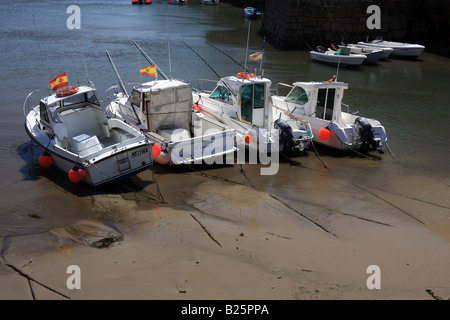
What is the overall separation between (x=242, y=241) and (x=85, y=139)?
17.7 feet

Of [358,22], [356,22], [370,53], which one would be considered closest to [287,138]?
[370,53]

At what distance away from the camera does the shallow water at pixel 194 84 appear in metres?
10.6

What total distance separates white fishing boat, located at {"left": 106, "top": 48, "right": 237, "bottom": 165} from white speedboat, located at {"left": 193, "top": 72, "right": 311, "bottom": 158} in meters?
0.50

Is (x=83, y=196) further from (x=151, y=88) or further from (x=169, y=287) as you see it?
(x=169, y=287)

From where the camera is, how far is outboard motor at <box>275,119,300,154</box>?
492 inches

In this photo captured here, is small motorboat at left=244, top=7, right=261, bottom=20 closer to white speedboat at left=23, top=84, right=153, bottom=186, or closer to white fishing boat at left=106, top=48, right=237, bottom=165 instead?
white fishing boat at left=106, top=48, right=237, bottom=165

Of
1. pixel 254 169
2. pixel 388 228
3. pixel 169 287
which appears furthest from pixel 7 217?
pixel 388 228

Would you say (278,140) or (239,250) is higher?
(278,140)

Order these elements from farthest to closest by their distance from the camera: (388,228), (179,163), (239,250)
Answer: (179,163)
(388,228)
(239,250)

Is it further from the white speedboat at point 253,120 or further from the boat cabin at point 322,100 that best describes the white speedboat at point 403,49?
the white speedboat at point 253,120

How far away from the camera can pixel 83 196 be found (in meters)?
10.3

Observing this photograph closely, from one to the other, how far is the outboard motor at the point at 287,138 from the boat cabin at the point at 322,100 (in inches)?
57.3

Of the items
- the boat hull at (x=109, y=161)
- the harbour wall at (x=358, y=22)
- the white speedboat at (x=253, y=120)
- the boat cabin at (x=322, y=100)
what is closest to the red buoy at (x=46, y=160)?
the boat hull at (x=109, y=161)
